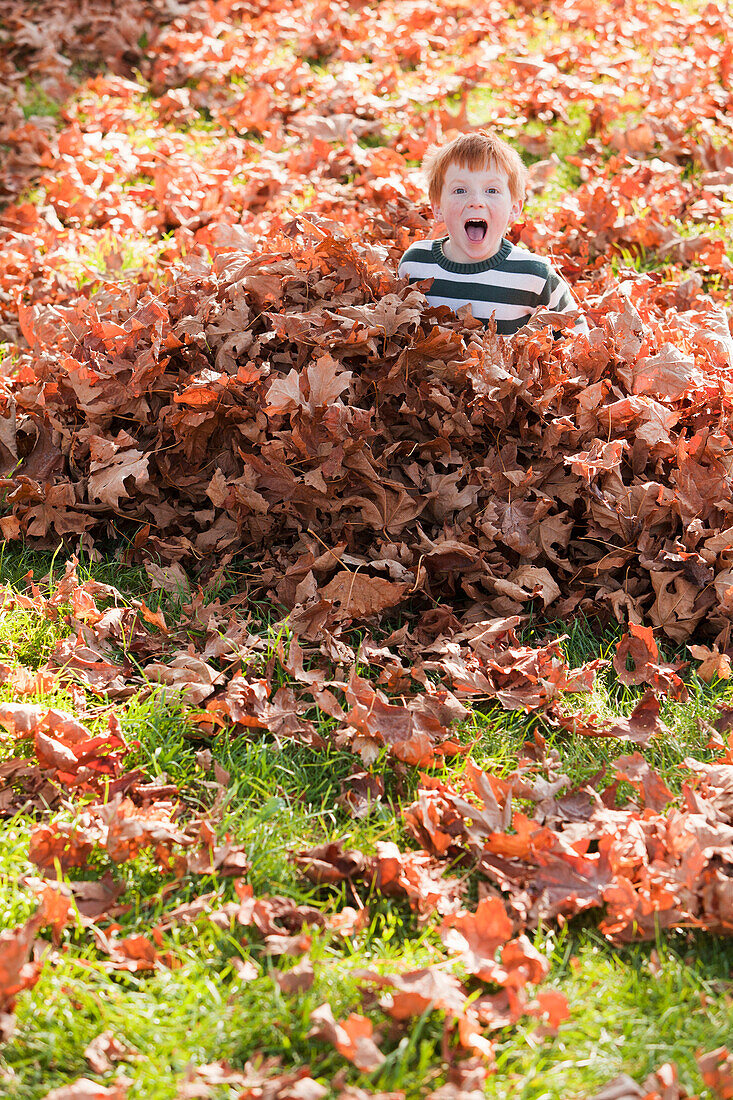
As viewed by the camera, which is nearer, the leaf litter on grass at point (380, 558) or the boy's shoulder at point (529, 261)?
the leaf litter on grass at point (380, 558)

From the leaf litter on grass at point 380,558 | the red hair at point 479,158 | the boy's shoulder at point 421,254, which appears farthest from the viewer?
the boy's shoulder at point 421,254

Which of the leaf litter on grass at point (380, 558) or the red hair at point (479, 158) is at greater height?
the red hair at point (479, 158)

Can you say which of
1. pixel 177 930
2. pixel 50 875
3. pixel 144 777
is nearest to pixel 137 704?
pixel 144 777

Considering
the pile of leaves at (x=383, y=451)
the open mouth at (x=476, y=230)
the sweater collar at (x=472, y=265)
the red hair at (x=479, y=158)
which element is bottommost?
the pile of leaves at (x=383, y=451)

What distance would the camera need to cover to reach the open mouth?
12.3 ft

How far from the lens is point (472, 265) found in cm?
379

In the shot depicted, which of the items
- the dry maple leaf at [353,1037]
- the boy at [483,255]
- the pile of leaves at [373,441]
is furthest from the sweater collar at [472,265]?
the dry maple leaf at [353,1037]

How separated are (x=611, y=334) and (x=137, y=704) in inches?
86.6

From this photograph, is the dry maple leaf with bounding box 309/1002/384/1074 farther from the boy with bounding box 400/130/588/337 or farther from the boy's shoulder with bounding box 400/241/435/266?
the boy's shoulder with bounding box 400/241/435/266

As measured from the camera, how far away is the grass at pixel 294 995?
1.92 m

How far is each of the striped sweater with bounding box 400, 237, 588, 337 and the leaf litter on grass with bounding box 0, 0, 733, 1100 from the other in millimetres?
173

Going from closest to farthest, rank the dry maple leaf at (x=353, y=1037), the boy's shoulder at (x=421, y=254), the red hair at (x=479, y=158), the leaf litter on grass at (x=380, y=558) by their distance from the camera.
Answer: the dry maple leaf at (x=353, y=1037)
the leaf litter on grass at (x=380, y=558)
the red hair at (x=479, y=158)
the boy's shoulder at (x=421, y=254)

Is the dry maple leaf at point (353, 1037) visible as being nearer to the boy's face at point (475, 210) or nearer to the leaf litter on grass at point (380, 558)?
Answer: the leaf litter on grass at point (380, 558)

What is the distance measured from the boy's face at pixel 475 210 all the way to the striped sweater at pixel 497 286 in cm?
5
